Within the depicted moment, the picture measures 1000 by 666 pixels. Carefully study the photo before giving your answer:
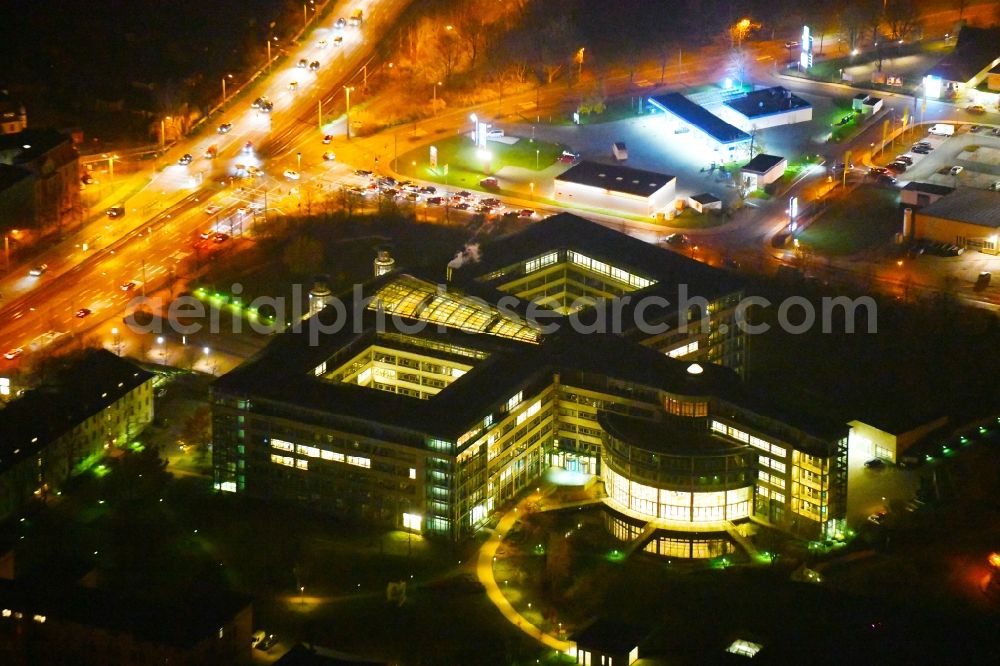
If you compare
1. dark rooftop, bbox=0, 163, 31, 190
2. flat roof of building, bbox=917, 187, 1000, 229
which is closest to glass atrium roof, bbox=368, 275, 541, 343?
dark rooftop, bbox=0, 163, 31, 190

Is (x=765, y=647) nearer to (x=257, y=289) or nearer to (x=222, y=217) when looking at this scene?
(x=257, y=289)

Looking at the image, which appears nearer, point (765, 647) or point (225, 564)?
point (765, 647)

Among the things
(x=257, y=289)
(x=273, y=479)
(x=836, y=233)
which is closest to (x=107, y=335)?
(x=257, y=289)

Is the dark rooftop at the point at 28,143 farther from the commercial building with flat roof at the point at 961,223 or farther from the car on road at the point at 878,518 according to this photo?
the car on road at the point at 878,518

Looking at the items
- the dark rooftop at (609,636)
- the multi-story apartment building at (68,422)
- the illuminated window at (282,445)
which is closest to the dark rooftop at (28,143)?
the multi-story apartment building at (68,422)

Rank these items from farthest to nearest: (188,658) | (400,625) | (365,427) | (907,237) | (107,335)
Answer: (907,237) < (107,335) < (365,427) < (400,625) < (188,658)

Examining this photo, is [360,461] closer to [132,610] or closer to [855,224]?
[132,610]

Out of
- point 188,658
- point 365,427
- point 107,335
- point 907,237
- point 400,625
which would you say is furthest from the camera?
point 907,237

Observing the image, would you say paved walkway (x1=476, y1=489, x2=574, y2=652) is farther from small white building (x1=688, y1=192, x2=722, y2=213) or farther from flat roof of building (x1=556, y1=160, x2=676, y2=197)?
small white building (x1=688, y1=192, x2=722, y2=213)
